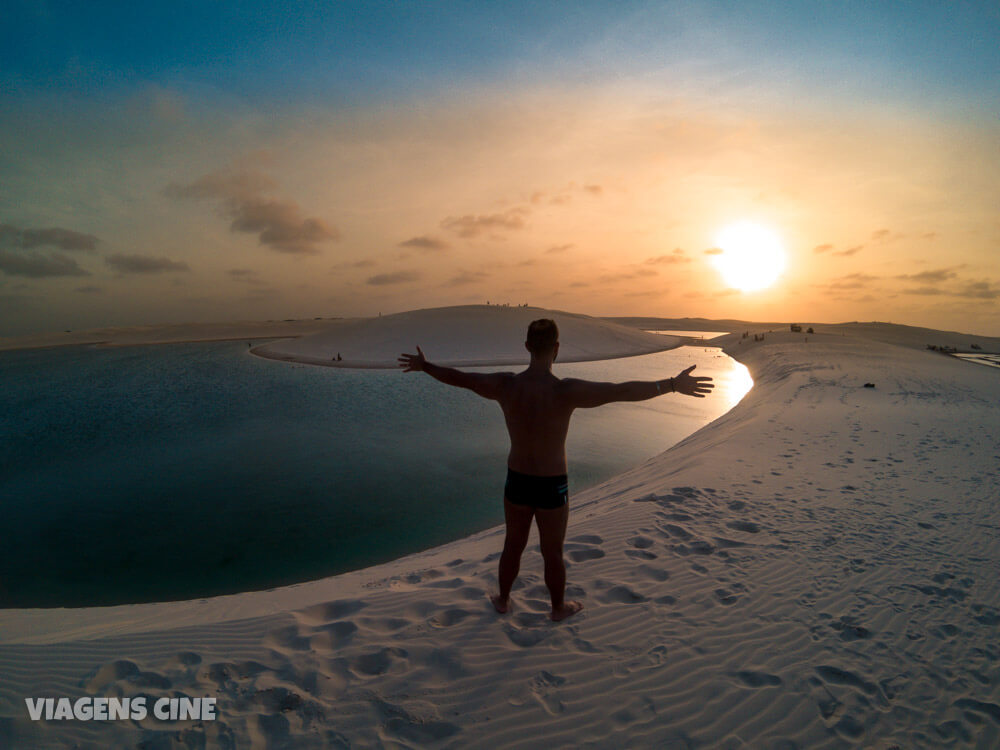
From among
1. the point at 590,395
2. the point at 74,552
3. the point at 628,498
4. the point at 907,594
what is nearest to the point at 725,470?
the point at 628,498

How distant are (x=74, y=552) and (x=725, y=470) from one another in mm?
8820

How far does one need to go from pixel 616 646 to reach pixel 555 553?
671mm

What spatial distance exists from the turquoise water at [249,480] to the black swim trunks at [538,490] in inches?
138

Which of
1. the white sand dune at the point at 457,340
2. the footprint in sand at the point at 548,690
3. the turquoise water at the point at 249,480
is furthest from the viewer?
the white sand dune at the point at 457,340

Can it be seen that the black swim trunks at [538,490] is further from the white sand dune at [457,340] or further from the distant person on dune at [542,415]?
the white sand dune at [457,340]

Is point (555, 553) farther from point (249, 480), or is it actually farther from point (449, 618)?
point (249, 480)

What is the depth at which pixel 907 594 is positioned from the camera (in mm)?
3588

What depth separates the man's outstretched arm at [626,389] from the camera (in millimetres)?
2846

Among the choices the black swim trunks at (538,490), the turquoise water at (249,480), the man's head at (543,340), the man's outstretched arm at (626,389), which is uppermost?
the man's head at (543,340)

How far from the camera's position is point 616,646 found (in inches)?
120

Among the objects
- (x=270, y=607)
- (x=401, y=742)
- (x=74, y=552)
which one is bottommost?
(x=74, y=552)

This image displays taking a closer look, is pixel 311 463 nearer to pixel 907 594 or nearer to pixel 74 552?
pixel 74 552

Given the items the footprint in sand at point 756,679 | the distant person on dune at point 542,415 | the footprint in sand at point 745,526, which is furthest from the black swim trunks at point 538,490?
the footprint in sand at point 745,526

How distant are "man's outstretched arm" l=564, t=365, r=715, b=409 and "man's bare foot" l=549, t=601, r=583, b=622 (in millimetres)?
1477
